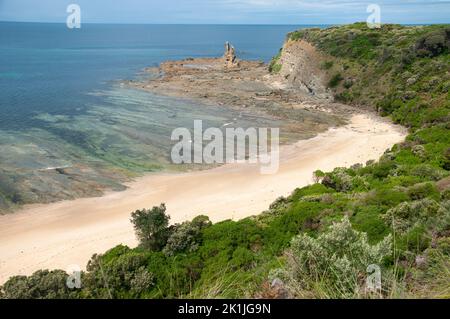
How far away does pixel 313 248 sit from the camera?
7664 millimetres

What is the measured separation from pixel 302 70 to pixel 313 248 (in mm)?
58347

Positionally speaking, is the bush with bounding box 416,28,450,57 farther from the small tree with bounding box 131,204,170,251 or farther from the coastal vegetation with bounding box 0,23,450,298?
the small tree with bounding box 131,204,170,251

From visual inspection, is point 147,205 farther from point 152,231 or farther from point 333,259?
point 333,259

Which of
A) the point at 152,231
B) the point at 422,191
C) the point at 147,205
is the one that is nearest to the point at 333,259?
the point at 152,231

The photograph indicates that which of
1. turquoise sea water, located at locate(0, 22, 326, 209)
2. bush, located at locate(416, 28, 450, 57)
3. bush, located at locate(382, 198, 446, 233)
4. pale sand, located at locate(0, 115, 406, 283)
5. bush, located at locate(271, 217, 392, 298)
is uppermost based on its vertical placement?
bush, located at locate(416, 28, 450, 57)

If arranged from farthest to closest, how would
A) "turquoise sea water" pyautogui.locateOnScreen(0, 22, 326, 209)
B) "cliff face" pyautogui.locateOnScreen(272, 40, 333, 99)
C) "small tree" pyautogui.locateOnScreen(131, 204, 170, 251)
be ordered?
"cliff face" pyautogui.locateOnScreen(272, 40, 333, 99) → "turquoise sea water" pyautogui.locateOnScreen(0, 22, 326, 209) → "small tree" pyautogui.locateOnScreen(131, 204, 170, 251)

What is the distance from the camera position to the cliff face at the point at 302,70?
2259 inches

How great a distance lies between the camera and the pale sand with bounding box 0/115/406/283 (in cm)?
1897

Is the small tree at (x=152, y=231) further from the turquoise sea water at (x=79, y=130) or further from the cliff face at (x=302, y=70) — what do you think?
the cliff face at (x=302, y=70)

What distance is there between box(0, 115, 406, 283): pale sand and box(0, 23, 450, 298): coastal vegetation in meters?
3.02

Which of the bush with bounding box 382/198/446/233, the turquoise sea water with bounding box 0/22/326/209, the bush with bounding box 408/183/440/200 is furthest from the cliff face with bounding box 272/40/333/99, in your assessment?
the bush with bounding box 382/198/446/233
